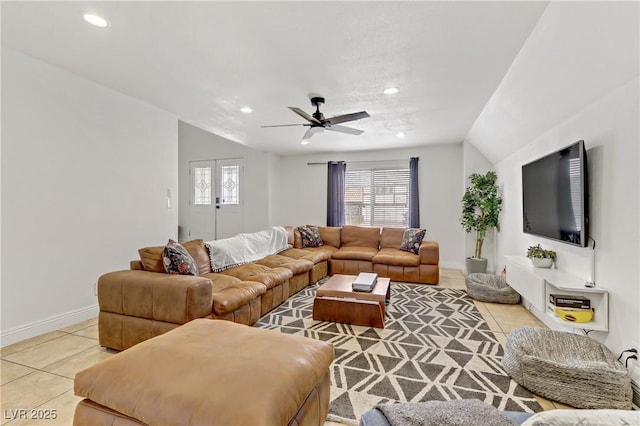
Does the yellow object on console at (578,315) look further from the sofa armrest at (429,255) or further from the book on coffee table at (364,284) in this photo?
the sofa armrest at (429,255)

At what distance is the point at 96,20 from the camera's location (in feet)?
6.99

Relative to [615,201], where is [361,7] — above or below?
above

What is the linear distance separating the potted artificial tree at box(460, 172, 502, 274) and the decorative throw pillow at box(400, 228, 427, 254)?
835mm

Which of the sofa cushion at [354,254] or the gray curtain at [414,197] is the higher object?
the gray curtain at [414,197]

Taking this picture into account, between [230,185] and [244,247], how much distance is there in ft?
11.8

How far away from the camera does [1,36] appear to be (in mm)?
2420

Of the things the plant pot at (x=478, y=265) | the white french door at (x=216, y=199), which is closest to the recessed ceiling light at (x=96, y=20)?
the white french door at (x=216, y=199)

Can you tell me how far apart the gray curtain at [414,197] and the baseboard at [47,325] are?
5304 mm

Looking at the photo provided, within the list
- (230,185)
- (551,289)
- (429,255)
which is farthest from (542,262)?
(230,185)

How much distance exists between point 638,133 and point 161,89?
4.14 metres

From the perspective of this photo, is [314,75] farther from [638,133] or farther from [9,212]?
[9,212]

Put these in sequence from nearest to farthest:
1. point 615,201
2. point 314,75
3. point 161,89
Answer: point 615,201, point 314,75, point 161,89

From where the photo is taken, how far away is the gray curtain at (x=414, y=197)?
19.9 feet

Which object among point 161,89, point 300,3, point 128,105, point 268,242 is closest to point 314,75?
point 300,3
